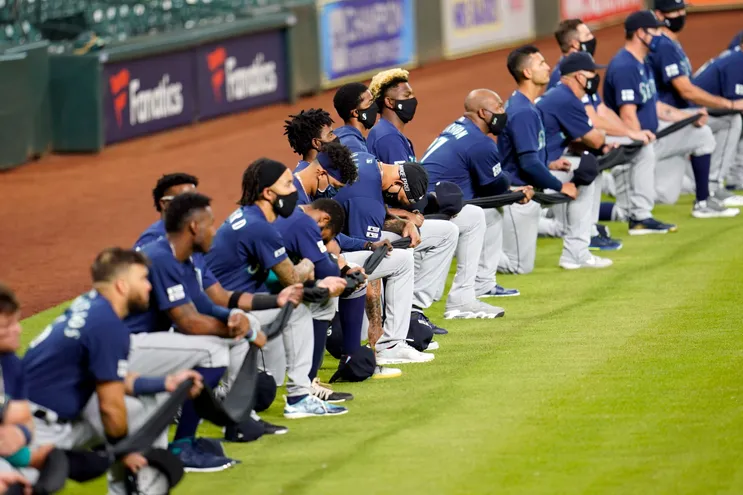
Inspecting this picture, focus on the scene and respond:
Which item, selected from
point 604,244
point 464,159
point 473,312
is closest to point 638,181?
point 604,244

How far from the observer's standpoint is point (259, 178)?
761 centimetres

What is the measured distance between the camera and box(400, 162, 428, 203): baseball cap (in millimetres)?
9195

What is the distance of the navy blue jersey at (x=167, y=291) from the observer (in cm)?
677

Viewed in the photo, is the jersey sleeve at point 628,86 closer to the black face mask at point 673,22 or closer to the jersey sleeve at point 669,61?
the jersey sleeve at point 669,61

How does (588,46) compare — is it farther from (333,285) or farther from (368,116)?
(333,285)

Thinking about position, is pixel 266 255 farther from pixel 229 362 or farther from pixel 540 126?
pixel 540 126

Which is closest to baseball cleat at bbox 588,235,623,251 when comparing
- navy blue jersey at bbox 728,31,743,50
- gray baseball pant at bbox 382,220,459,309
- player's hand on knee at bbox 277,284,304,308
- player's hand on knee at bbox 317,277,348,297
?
gray baseball pant at bbox 382,220,459,309

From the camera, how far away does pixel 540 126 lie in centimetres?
1116

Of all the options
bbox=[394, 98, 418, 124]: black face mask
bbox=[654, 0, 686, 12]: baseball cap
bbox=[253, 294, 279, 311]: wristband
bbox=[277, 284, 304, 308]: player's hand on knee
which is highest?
bbox=[654, 0, 686, 12]: baseball cap

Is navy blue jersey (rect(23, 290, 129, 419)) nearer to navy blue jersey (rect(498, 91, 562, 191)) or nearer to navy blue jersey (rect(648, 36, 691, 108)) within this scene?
navy blue jersey (rect(498, 91, 562, 191))

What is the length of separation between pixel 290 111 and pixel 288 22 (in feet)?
4.46

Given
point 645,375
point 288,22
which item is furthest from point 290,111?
point 645,375

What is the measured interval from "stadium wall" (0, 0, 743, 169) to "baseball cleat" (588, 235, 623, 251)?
7423 millimetres

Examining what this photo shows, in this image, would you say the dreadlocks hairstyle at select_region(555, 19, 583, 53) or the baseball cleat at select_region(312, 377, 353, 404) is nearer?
the baseball cleat at select_region(312, 377, 353, 404)
